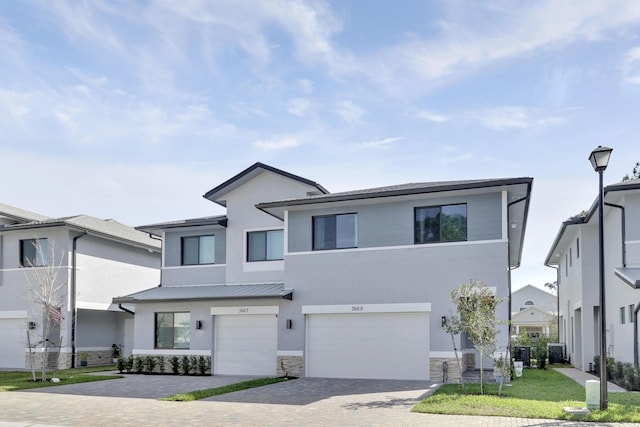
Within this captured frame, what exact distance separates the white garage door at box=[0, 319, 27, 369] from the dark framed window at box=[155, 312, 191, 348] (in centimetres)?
720

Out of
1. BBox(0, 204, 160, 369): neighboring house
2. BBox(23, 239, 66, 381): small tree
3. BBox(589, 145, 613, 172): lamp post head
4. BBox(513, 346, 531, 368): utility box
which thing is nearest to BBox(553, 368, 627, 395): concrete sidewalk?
BBox(513, 346, 531, 368): utility box

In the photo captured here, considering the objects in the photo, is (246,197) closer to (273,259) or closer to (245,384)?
(273,259)

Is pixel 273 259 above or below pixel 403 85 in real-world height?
below

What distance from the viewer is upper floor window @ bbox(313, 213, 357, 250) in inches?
840

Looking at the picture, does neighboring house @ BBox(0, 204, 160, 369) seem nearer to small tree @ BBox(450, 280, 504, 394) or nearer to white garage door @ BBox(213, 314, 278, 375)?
white garage door @ BBox(213, 314, 278, 375)

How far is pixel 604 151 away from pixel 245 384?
1184 cm

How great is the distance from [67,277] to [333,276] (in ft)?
41.5

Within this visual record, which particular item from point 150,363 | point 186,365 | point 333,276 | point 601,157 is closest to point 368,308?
point 333,276

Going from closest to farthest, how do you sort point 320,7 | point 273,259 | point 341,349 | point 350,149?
1. point 320,7
2. point 350,149
3. point 341,349
4. point 273,259

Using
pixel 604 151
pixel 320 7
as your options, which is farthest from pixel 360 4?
pixel 604 151

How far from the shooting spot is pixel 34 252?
27938 millimetres

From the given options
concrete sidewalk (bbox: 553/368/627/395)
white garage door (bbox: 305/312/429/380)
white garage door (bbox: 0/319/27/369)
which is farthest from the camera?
white garage door (bbox: 0/319/27/369)

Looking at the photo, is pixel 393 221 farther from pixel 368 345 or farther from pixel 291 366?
pixel 291 366

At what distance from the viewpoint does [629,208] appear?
19.2 meters
